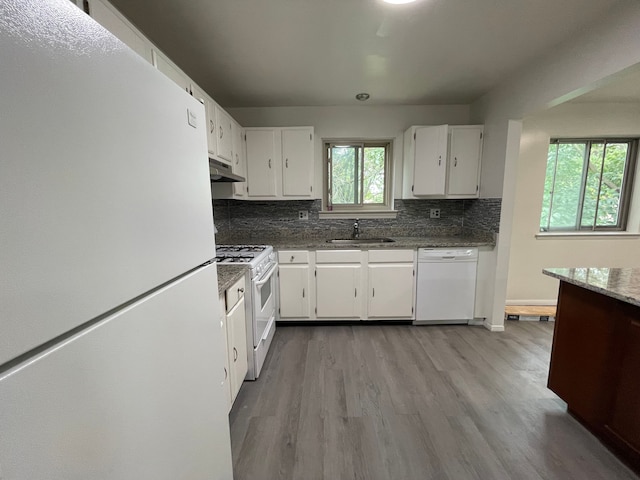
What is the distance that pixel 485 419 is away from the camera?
162 cm

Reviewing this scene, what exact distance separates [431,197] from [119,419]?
10.1 ft

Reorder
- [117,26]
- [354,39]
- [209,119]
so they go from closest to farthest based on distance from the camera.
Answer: [117,26]
[354,39]
[209,119]

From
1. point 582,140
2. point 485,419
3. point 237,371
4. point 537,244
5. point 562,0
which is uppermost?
point 562,0

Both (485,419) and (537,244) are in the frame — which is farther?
(537,244)

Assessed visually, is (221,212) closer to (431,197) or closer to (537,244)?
(431,197)

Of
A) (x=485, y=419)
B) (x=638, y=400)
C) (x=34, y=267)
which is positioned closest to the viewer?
(x=34, y=267)

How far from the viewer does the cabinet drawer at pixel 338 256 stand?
2.74 meters

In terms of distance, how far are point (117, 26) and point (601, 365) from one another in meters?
2.81

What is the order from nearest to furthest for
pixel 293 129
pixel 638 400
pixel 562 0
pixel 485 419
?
pixel 638 400 → pixel 562 0 → pixel 485 419 → pixel 293 129

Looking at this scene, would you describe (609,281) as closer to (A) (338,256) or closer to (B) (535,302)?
(A) (338,256)

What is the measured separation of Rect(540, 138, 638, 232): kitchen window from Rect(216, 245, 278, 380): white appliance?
3.28 m

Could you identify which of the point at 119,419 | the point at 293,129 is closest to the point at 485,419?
the point at 119,419

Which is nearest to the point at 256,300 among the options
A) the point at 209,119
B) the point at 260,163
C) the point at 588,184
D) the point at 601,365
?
the point at 209,119

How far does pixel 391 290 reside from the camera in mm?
2797
